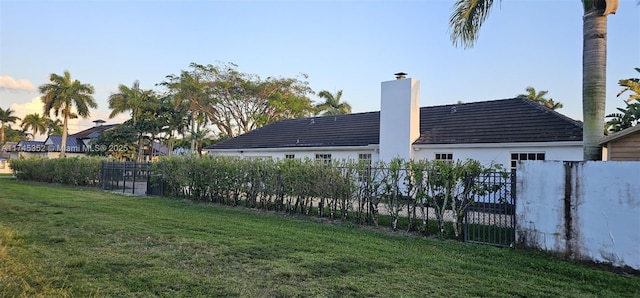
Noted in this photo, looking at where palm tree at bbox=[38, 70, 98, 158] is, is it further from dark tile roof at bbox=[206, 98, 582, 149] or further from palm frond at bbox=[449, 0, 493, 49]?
palm frond at bbox=[449, 0, 493, 49]

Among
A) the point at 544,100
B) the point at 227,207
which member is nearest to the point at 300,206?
the point at 227,207

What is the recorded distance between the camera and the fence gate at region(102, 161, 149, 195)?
20.6 metres

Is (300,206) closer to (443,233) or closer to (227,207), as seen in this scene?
(227,207)

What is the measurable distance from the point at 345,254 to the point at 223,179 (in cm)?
904

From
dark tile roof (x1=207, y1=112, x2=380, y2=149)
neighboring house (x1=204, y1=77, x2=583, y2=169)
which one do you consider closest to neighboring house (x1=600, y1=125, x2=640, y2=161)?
neighboring house (x1=204, y1=77, x2=583, y2=169)

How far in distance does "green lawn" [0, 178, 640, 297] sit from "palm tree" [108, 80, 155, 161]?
33769mm

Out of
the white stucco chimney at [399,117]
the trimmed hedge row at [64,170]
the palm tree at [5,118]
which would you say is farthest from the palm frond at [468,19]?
the palm tree at [5,118]

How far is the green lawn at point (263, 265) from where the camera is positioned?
550 centimetres

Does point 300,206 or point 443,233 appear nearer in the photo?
point 443,233

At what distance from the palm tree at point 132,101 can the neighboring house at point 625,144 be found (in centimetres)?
4050

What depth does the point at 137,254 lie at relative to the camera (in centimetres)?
728

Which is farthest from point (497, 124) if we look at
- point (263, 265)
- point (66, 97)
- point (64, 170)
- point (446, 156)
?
point (66, 97)

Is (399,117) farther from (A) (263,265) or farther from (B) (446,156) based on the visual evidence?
(A) (263,265)

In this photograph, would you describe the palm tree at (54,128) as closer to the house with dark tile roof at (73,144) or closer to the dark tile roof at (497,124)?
the house with dark tile roof at (73,144)
